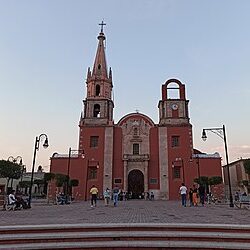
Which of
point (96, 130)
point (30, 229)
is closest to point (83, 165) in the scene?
point (96, 130)

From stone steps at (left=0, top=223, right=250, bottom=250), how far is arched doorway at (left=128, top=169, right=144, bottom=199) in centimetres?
3031

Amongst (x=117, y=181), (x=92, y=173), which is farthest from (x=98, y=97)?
(x=117, y=181)

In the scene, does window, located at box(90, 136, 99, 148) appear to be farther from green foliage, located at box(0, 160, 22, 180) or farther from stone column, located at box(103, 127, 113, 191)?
green foliage, located at box(0, 160, 22, 180)

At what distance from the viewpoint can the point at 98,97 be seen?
133 ft

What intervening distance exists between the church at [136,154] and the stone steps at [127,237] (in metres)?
27.7

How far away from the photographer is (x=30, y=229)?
7309 millimetres

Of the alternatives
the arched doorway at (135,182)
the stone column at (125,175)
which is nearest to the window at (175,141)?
the arched doorway at (135,182)

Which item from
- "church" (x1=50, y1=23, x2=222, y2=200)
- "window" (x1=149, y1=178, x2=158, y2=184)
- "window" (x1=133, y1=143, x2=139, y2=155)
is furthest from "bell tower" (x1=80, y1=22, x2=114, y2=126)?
"window" (x1=149, y1=178, x2=158, y2=184)

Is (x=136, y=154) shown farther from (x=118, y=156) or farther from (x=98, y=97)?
(x=98, y=97)

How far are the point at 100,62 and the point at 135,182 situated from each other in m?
18.1

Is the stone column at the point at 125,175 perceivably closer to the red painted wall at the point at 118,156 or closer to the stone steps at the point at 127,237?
the red painted wall at the point at 118,156

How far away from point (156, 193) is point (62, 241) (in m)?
30.2

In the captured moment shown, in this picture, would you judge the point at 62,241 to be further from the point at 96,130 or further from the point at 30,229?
the point at 96,130

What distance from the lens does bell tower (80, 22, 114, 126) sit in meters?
39.8
